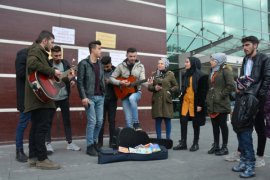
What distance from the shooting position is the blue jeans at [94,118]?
5270 millimetres

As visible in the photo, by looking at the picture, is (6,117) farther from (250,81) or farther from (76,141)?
(250,81)

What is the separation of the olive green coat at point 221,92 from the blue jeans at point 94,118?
2016 mm

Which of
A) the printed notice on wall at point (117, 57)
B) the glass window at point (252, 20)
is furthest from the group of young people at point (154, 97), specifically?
the glass window at point (252, 20)

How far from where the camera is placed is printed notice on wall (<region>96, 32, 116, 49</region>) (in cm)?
750

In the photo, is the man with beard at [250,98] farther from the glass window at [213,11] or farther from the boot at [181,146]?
the glass window at [213,11]

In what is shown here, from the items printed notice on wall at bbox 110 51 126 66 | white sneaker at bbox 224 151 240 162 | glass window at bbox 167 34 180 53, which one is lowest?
white sneaker at bbox 224 151 240 162

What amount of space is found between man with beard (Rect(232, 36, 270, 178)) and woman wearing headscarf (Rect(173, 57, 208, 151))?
146 cm

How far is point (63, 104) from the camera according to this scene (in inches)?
226

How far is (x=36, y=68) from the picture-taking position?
418 cm

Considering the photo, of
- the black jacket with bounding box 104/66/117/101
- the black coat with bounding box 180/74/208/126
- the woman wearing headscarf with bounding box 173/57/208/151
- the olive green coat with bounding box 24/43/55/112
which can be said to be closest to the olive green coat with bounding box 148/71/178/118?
the woman wearing headscarf with bounding box 173/57/208/151

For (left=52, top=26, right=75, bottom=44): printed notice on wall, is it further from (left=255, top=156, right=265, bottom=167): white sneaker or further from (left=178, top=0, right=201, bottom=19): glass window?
(left=178, top=0, right=201, bottom=19): glass window

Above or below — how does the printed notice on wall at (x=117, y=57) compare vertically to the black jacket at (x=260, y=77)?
above

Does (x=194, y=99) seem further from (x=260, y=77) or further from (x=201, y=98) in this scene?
(x=260, y=77)

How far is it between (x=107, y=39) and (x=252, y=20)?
12.7 meters
